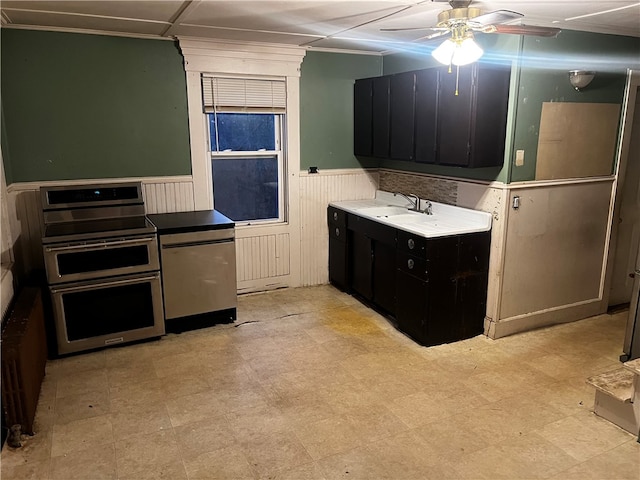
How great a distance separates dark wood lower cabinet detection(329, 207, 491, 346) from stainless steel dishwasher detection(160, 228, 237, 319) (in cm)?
129

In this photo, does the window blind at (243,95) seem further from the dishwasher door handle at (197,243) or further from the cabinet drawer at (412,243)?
the cabinet drawer at (412,243)

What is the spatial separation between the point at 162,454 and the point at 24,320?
45.3 inches

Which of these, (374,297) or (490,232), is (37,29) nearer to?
(374,297)

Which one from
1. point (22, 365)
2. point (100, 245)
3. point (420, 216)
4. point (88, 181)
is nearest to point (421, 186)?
point (420, 216)

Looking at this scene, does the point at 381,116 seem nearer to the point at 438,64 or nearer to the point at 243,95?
the point at 438,64

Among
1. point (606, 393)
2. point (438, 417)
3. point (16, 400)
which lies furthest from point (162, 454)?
point (606, 393)

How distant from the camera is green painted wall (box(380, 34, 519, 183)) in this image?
11.2 feet

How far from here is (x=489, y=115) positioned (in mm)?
Result: 3426

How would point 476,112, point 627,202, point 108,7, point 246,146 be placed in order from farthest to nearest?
point 246,146, point 627,202, point 476,112, point 108,7

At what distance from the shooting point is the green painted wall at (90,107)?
362 centimetres

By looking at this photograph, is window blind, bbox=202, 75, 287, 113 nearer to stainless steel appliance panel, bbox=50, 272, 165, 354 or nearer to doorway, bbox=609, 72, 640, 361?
stainless steel appliance panel, bbox=50, 272, 165, 354

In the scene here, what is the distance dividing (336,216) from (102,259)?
7.27ft

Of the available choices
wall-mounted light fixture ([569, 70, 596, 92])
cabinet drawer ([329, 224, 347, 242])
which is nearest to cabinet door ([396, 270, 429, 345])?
cabinet drawer ([329, 224, 347, 242])

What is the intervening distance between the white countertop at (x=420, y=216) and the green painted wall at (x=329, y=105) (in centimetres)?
51
